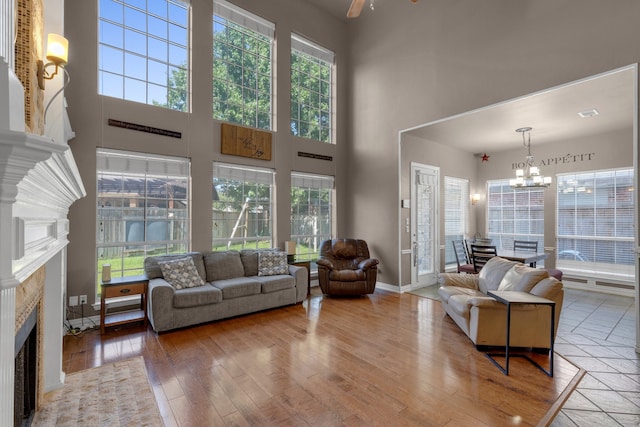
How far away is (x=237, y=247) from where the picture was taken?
5277 mm

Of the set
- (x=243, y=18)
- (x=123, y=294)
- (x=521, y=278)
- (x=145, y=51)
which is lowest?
(x=123, y=294)

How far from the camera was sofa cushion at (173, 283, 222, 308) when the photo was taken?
370 centimetres

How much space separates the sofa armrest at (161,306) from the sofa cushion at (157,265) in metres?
0.41

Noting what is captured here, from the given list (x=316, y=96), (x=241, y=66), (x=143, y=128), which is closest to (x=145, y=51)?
(x=143, y=128)

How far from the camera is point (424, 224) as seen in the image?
6191mm

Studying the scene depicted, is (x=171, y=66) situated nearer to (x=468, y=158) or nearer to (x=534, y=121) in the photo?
(x=534, y=121)

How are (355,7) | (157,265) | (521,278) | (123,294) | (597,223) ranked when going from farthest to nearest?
1. (597,223)
2. (157,265)
3. (123,294)
4. (521,278)
5. (355,7)

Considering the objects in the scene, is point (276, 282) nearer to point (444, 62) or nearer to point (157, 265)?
point (157, 265)

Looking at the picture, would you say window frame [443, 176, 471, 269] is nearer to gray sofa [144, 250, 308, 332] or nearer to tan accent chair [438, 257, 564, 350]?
tan accent chair [438, 257, 564, 350]

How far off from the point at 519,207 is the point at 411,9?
481cm

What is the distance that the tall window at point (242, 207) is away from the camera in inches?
199

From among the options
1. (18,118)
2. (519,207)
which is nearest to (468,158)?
(519,207)

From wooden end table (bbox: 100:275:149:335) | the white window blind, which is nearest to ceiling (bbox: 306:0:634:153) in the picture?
the white window blind

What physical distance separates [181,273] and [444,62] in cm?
519
